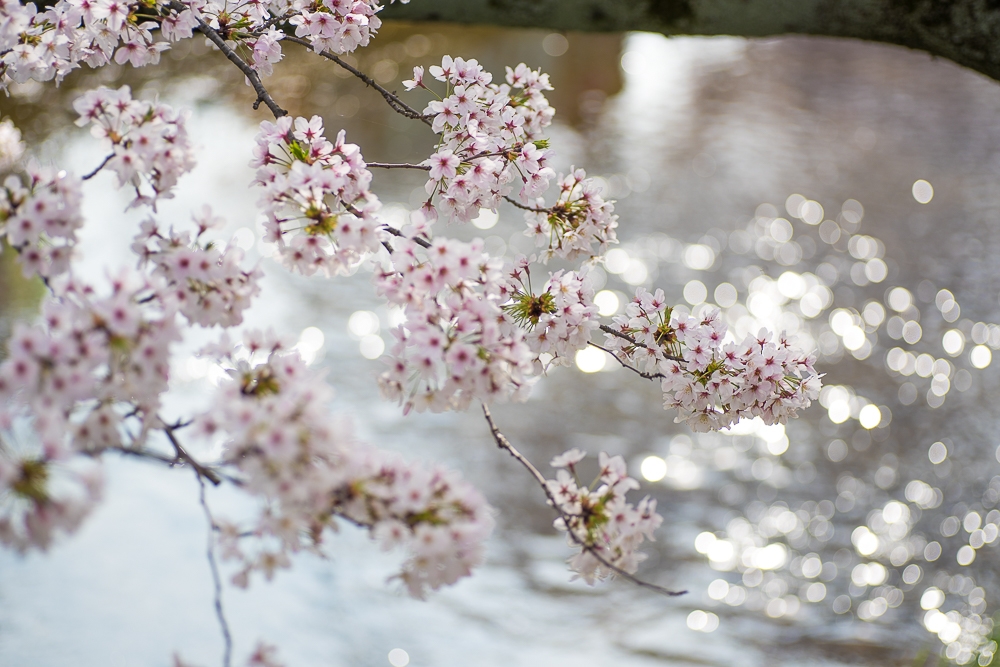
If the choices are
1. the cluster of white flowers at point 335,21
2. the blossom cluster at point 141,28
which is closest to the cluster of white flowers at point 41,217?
the blossom cluster at point 141,28

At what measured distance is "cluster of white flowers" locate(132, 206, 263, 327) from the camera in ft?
3.46

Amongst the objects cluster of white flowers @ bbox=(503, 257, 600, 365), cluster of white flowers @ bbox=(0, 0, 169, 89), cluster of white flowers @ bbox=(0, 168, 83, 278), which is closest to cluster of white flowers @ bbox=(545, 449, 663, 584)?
cluster of white flowers @ bbox=(503, 257, 600, 365)

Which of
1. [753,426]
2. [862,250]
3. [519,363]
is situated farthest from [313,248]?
[862,250]

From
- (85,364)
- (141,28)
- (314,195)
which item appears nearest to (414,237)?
(314,195)

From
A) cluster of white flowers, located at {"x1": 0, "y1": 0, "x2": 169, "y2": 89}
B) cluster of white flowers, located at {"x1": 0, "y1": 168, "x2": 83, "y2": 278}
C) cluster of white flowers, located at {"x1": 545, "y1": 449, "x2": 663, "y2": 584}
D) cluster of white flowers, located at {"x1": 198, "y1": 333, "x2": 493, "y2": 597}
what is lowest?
cluster of white flowers, located at {"x1": 198, "y1": 333, "x2": 493, "y2": 597}

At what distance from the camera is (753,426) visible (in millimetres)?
3748

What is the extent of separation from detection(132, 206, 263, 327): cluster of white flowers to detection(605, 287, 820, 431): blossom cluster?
2.18 feet

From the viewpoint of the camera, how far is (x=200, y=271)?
1060 mm

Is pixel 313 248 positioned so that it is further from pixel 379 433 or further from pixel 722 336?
pixel 379 433

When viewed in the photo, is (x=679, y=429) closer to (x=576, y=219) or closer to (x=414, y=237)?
(x=576, y=219)

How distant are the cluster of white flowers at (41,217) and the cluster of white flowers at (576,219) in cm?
75

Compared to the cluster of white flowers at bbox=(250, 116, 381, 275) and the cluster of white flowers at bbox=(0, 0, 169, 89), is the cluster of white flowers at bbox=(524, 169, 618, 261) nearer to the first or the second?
the cluster of white flowers at bbox=(250, 116, 381, 275)

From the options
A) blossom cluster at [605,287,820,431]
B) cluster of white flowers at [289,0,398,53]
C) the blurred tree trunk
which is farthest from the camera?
the blurred tree trunk

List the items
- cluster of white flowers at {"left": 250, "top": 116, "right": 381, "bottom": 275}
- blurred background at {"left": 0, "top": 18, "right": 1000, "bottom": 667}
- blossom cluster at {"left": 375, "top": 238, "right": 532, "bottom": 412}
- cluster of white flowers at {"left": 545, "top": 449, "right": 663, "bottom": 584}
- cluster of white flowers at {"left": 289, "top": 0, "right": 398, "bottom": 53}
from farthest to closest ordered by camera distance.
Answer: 1. blurred background at {"left": 0, "top": 18, "right": 1000, "bottom": 667}
2. cluster of white flowers at {"left": 289, "top": 0, "right": 398, "bottom": 53}
3. cluster of white flowers at {"left": 545, "top": 449, "right": 663, "bottom": 584}
4. cluster of white flowers at {"left": 250, "top": 116, "right": 381, "bottom": 275}
5. blossom cluster at {"left": 375, "top": 238, "right": 532, "bottom": 412}
